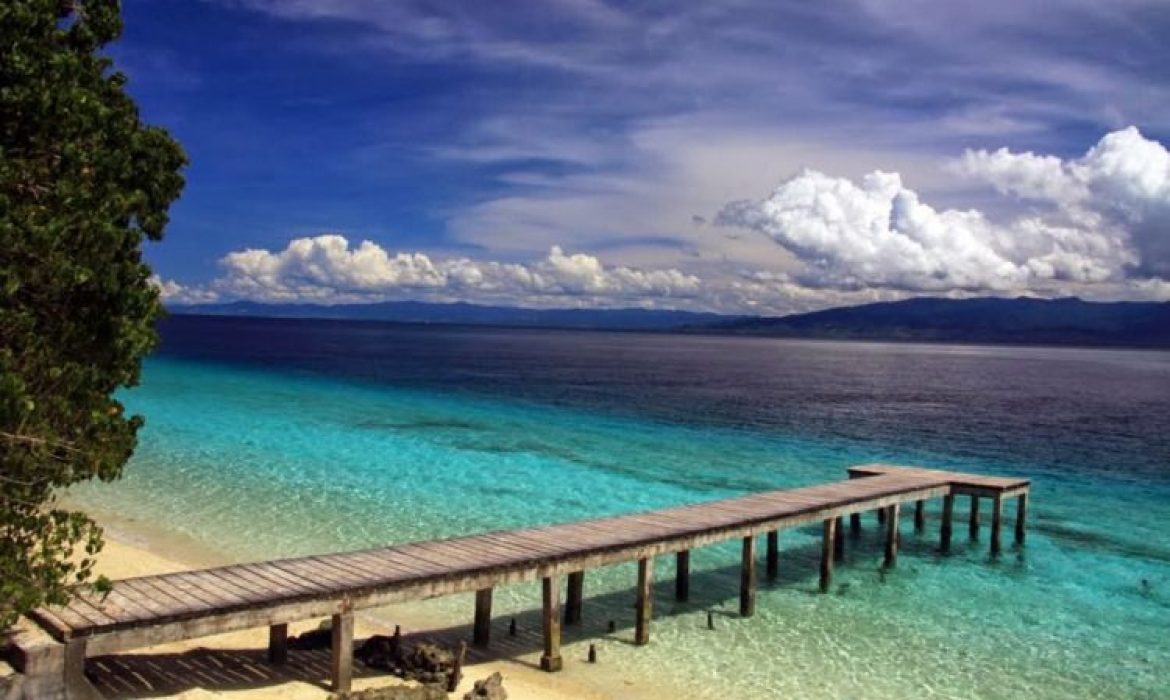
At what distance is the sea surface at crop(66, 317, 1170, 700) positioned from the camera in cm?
1709

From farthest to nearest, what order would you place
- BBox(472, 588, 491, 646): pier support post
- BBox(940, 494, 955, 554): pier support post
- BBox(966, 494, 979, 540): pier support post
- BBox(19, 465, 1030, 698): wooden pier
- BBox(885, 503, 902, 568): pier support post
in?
BBox(966, 494, 979, 540): pier support post
BBox(940, 494, 955, 554): pier support post
BBox(885, 503, 902, 568): pier support post
BBox(472, 588, 491, 646): pier support post
BBox(19, 465, 1030, 698): wooden pier

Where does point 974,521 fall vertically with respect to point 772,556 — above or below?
below

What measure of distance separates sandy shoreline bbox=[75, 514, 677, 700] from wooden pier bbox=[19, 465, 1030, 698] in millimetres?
464

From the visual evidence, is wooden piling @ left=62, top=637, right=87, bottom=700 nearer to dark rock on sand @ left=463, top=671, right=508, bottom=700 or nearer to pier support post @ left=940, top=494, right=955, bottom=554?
dark rock on sand @ left=463, top=671, right=508, bottom=700

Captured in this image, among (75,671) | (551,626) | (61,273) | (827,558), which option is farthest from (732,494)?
(61,273)

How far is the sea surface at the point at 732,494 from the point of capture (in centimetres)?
1709

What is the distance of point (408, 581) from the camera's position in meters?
13.8

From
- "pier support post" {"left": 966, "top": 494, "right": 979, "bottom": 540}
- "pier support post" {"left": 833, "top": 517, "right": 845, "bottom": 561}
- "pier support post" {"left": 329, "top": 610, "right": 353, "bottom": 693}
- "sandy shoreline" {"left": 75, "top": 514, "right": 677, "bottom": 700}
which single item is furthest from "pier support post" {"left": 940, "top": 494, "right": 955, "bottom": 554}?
"pier support post" {"left": 329, "top": 610, "right": 353, "bottom": 693}

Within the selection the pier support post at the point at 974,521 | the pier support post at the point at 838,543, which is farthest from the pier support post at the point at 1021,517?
the pier support post at the point at 838,543

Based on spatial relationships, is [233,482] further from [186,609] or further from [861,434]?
[861,434]

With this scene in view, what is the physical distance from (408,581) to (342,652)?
1384 mm

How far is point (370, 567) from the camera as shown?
14453mm

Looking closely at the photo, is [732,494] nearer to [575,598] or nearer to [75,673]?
[575,598]

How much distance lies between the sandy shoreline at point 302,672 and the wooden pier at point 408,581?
46 cm
